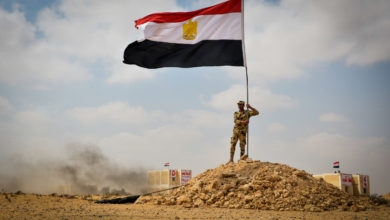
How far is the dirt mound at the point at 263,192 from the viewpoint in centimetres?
967

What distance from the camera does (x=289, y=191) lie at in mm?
9977

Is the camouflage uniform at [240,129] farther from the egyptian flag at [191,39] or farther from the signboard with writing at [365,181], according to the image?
the signboard with writing at [365,181]

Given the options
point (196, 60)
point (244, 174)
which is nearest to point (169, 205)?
point (244, 174)

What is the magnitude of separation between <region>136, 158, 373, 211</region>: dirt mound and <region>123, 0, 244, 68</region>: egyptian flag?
12.7 feet

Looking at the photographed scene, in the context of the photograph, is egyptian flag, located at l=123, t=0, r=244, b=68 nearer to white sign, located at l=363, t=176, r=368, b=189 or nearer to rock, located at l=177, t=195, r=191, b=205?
Answer: rock, located at l=177, t=195, r=191, b=205

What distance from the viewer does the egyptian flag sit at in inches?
479

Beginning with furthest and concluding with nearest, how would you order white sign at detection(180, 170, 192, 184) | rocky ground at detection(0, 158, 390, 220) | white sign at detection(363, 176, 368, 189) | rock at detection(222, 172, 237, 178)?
white sign at detection(180, 170, 192, 184) < white sign at detection(363, 176, 368, 189) < rock at detection(222, 172, 237, 178) < rocky ground at detection(0, 158, 390, 220)

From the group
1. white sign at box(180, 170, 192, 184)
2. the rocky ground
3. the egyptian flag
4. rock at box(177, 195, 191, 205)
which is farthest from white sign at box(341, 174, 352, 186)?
rock at box(177, 195, 191, 205)

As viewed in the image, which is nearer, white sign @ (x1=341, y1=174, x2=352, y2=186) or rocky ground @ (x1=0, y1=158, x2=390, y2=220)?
rocky ground @ (x1=0, y1=158, x2=390, y2=220)

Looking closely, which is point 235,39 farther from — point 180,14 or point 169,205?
point 169,205

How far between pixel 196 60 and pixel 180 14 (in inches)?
73.7

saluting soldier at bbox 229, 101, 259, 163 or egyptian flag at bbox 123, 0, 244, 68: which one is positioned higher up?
egyptian flag at bbox 123, 0, 244, 68

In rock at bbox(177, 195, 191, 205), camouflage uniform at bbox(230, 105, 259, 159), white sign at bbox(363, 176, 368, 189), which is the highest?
camouflage uniform at bbox(230, 105, 259, 159)

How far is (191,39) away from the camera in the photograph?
493 inches
